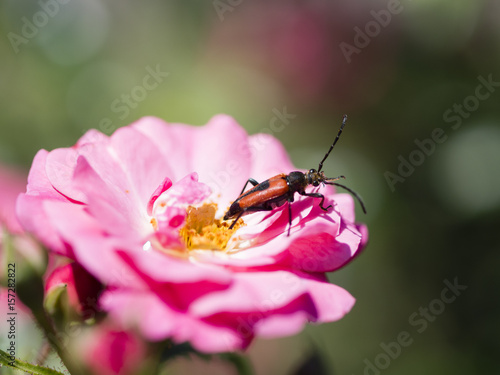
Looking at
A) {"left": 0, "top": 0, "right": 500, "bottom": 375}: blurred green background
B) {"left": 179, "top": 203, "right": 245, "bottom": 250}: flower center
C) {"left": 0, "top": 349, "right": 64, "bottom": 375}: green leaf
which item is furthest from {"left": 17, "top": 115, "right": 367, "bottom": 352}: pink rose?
{"left": 0, "top": 0, "right": 500, "bottom": 375}: blurred green background

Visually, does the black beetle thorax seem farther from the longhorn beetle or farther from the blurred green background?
the blurred green background

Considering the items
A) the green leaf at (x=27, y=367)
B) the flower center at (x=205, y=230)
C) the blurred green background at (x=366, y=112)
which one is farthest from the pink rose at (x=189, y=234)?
the blurred green background at (x=366, y=112)

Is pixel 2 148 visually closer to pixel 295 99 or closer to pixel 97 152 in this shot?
pixel 295 99

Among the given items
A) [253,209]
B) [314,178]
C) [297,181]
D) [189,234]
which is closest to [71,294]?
[189,234]

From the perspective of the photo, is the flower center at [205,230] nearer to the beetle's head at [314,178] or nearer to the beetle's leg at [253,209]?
the beetle's leg at [253,209]

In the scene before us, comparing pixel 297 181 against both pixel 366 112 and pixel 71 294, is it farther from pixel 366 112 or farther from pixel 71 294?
pixel 366 112

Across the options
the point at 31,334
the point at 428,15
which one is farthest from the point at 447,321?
the point at 31,334
